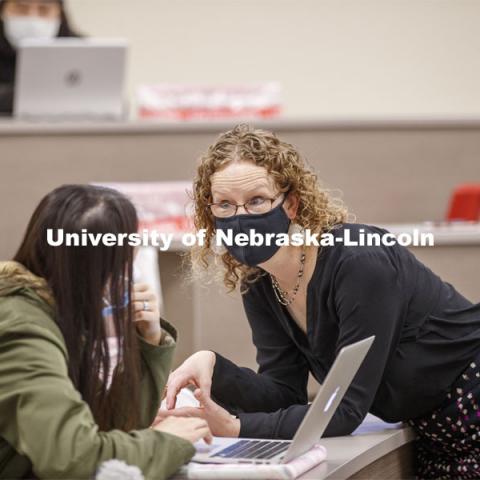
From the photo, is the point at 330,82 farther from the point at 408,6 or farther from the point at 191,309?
the point at 191,309

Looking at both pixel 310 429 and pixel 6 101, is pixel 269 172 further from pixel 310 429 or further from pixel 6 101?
pixel 6 101

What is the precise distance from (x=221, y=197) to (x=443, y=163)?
2.48 metres

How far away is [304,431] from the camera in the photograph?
146 cm

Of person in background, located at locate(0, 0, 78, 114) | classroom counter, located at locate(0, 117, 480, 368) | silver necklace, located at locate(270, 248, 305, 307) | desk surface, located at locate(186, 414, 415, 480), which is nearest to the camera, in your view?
desk surface, located at locate(186, 414, 415, 480)

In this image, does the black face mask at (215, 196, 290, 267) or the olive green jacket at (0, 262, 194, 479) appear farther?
the black face mask at (215, 196, 290, 267)

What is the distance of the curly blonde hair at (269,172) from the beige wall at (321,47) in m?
4.25

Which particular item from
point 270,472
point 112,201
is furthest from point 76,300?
point 270,472

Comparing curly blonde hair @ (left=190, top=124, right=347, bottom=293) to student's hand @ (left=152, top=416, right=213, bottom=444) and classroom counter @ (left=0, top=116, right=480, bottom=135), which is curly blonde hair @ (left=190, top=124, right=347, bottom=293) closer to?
student's hand @ (left=152, top=416, right=213, bottom=444)

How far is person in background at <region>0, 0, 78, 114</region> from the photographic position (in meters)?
4.61

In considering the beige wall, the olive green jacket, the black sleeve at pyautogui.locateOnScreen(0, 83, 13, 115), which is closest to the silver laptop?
the black sleeve at pyautogui.locateOnScreen(0, 83, 13, 115)

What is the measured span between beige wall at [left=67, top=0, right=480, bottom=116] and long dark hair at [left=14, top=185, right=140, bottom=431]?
4716 mm

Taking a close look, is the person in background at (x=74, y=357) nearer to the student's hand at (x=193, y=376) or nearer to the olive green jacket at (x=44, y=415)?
the olive green jacket at (x=44, y=415)

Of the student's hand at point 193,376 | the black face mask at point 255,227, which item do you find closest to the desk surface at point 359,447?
the student's hand at point 193,376

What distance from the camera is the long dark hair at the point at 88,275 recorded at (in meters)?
1.38
